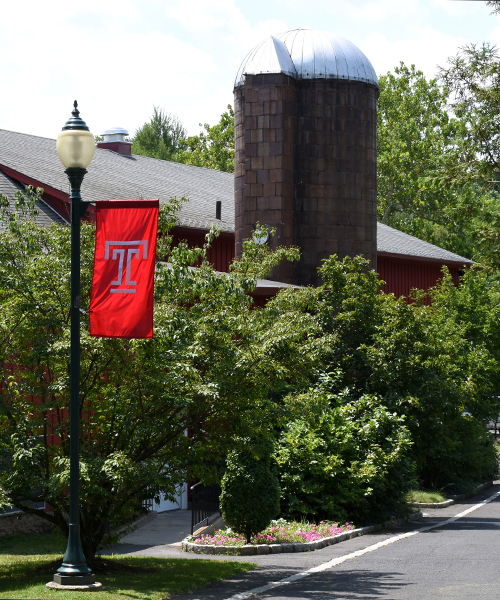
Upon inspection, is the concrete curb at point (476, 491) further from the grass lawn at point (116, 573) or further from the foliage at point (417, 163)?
the foliage at point (417, 163)

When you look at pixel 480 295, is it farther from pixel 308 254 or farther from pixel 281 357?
pixel 281 357

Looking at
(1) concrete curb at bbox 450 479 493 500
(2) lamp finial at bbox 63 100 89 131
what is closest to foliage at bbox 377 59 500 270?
(1) concrete curb at bbox 450 479 493 500

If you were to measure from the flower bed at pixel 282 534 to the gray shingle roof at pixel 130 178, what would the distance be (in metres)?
8.70

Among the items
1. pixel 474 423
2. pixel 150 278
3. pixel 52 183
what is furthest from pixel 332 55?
pixel 150 278

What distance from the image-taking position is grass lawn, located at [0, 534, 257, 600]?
993cm

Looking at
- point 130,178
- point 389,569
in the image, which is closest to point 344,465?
point 389,569

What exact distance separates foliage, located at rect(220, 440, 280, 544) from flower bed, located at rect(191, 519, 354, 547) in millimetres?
282

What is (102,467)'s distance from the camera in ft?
34.2

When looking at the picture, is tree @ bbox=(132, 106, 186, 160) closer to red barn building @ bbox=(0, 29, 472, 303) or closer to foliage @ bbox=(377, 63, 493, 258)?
foliage @ bbox=(377, 63, 493, 258)

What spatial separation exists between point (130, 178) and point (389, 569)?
1698cm

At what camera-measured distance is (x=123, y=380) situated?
37.3 feet

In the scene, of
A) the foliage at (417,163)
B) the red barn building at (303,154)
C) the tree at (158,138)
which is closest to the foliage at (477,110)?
the red barn building at (303,154)

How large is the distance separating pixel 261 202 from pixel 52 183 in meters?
6.09

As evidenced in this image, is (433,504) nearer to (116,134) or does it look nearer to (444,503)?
(444,503)
